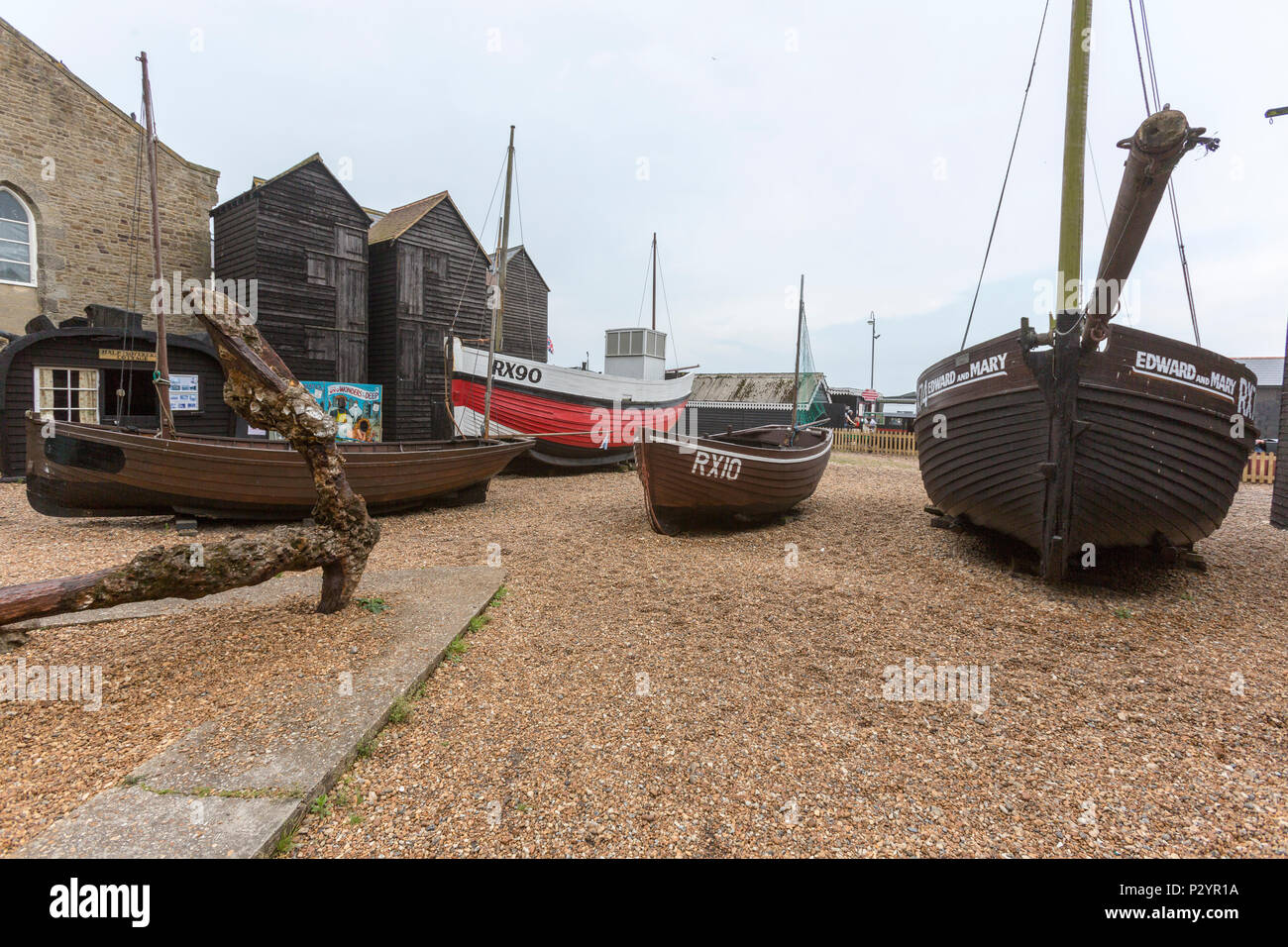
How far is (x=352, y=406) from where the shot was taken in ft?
57.5

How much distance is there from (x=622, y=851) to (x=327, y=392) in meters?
17.4

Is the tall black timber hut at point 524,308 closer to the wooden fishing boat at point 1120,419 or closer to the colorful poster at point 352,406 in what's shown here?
the colorful poster at point 352,406

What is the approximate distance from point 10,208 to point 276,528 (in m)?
17.5

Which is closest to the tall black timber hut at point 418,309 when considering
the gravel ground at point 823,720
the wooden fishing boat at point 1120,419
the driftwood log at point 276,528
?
the gravel ground at point 823,720

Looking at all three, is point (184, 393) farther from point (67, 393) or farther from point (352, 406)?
point (352, 406)

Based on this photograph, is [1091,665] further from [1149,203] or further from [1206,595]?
[1149,203]

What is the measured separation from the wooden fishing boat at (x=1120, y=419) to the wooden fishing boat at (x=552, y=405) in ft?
25.2

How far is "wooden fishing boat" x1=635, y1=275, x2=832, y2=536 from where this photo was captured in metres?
8.23

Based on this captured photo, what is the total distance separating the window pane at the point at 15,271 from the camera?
46.8 ft

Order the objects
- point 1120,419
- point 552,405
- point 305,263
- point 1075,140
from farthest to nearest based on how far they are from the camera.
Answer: point 305,263
point 552,405
point 1075,140
point 1120,419

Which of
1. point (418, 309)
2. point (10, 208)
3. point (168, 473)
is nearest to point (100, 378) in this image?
point (10, 208)

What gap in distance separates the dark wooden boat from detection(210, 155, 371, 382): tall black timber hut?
8.35 metres

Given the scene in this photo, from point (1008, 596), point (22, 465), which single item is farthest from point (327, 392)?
point (1008, 596)

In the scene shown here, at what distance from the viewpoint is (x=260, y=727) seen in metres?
3.09
